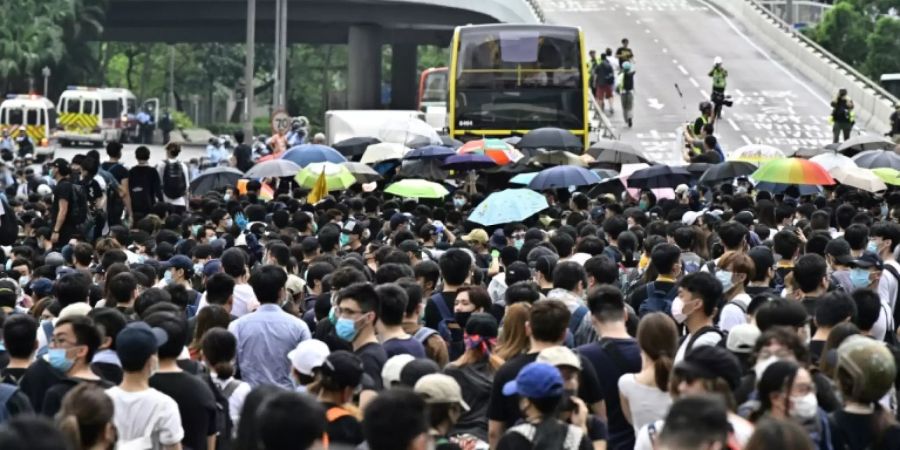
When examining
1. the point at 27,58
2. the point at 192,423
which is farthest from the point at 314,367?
the point at 27,58

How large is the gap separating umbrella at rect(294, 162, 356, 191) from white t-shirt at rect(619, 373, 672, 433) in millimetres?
14967

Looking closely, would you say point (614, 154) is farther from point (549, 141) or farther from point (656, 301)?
point (656, 301)

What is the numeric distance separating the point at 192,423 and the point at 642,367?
7.04 ft

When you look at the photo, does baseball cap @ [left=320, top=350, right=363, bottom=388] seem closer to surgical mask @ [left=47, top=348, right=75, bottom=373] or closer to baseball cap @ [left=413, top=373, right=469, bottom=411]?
baseball cap @ [left=413, top=373, right=469, bottom=411]

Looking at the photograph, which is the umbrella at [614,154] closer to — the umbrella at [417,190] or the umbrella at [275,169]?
the umbrella at [275,169]

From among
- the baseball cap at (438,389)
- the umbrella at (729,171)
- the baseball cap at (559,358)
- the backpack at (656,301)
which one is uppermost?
the baseball cap at (559,358)

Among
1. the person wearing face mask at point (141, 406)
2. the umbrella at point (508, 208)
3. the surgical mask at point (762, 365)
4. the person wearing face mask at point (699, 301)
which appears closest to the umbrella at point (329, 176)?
the umbrella at point (508, 208)

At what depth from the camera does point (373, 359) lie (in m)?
9.78

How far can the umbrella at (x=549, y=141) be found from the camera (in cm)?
2911

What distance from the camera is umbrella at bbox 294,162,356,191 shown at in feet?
78.3

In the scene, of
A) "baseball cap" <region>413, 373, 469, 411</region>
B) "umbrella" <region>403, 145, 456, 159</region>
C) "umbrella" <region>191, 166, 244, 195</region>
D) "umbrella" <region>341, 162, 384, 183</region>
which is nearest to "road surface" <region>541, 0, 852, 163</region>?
"umbrella" <region>403, 145, 456, 159</region>

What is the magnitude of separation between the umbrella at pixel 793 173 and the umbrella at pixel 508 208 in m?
3.45

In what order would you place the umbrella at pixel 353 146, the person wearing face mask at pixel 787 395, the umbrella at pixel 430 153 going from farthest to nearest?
the umbrella at pixel 353 146
the umbrella at pixel 430 153
the person wearing face mask at pixel 787 395

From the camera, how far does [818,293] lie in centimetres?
1180
